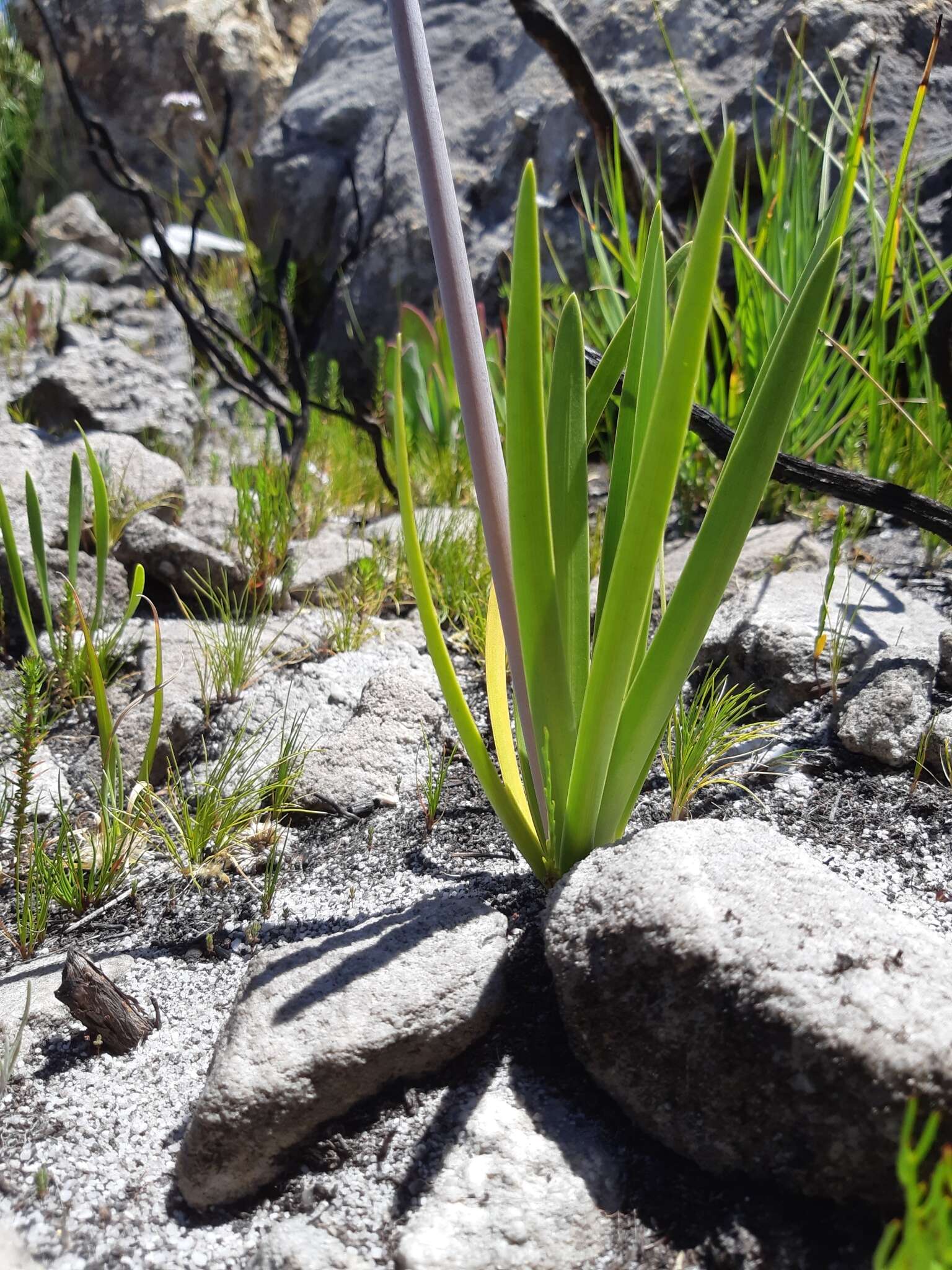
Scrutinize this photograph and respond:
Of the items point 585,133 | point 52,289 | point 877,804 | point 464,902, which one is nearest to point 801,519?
point 877,804

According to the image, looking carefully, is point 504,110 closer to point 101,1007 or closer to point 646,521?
point 646,521

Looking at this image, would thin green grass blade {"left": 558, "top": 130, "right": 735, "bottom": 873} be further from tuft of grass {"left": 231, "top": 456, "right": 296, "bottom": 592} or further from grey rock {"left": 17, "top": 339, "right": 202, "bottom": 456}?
grey rock {"left": 17, "top": 339, "right": 202, "bottom": 456}

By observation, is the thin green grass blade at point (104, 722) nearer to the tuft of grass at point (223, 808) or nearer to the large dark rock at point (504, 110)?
the tuft of grass at point (223, 808)

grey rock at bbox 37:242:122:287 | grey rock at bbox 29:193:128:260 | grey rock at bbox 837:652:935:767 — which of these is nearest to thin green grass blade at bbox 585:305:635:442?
grey rock at bbox 837:652:935:767

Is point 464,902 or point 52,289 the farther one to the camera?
point 52,289

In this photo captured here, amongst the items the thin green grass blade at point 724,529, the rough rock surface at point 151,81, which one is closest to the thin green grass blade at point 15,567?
the thin green grass blade at point 724,529

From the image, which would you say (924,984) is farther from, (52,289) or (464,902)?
(52,289)

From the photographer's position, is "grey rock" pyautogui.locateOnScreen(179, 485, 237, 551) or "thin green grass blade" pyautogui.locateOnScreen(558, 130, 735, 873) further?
"grey rock" pyautogui.locateOnScreen(179, 485, 237, 551)
